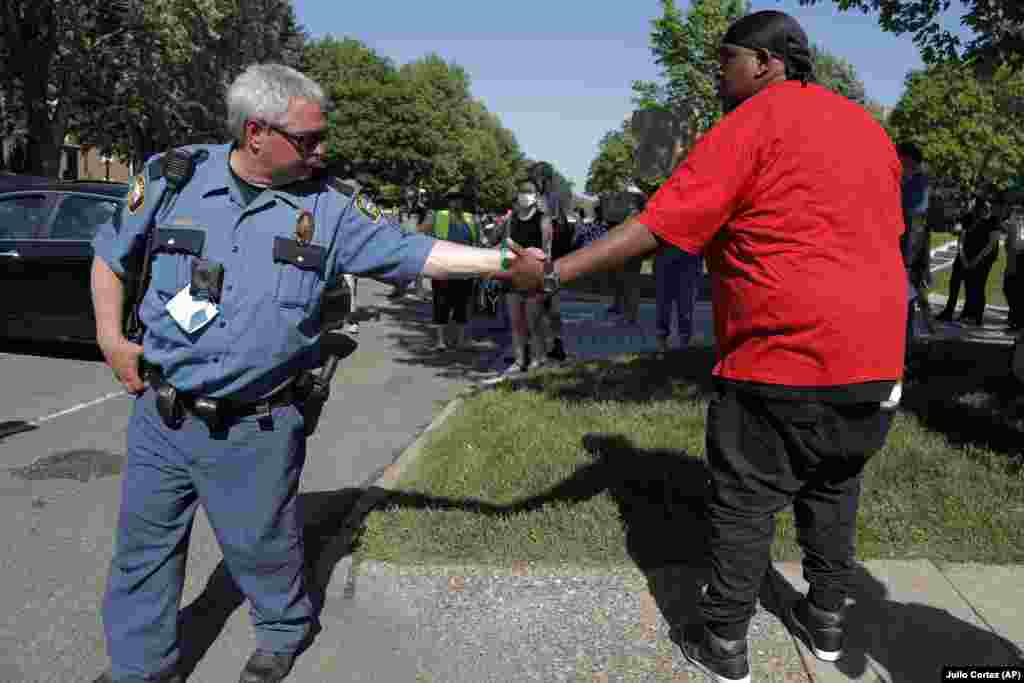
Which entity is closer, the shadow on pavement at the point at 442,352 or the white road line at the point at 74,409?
the white road line at the point at 74,409

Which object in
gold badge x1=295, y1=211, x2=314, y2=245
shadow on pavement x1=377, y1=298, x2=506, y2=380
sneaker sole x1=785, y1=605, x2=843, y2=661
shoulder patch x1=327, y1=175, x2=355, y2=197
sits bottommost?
shadow on pavement x1=377, y1=298, x2=506, y2=380

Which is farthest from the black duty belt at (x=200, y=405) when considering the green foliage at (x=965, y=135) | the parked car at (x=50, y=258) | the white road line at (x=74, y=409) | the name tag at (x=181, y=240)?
the green foliage at (x=965, y=135)

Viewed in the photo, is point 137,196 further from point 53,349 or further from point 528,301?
point 53,349

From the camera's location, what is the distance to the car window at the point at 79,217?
8977 millimetres

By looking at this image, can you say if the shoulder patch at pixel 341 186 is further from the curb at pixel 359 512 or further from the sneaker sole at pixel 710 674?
the sneaker sole at pixel 710 674

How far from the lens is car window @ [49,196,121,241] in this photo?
8.98m

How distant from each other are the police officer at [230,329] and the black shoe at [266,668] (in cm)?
2

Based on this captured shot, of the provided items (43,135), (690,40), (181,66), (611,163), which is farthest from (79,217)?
(611,163)

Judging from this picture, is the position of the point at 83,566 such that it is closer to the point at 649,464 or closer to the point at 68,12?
the point at 649,464

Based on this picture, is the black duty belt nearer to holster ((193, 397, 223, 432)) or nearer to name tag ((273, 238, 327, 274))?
holster ((193, 397, 223, 432))

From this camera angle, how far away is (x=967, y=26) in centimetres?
688

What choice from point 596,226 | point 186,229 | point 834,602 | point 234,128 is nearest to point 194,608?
point 186,229

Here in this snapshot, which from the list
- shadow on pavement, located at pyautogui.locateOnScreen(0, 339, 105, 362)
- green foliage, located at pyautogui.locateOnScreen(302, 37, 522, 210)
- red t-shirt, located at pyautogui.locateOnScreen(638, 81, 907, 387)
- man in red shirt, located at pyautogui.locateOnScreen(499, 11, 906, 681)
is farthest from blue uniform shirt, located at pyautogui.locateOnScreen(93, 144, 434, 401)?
green foliage, located at pyautogui.locateOnScreen(302, 37, 522, 210)

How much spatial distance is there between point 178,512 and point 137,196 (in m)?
0.99
